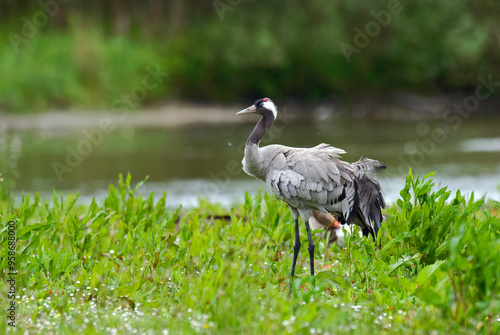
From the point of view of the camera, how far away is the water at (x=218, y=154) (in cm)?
A: 1405

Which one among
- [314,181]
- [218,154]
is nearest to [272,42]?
[218,154]

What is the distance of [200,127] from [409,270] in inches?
839

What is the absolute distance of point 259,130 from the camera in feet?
21.2

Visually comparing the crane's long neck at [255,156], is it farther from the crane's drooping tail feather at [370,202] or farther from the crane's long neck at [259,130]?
the crane's drooping tail feather at [370,202]

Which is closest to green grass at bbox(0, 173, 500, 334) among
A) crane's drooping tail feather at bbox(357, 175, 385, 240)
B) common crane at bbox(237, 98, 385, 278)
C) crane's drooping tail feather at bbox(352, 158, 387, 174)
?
crane's drooping tail feather at bbox(357, 175, 385, 240)

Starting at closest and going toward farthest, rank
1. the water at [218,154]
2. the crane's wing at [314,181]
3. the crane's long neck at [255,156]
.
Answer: the crane's wing at [314,181] < the crane's long neck at [255,156] < the water at [218,154]

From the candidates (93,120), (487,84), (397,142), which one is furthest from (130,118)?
(487,84)

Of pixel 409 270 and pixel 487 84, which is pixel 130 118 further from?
pixel 409 270

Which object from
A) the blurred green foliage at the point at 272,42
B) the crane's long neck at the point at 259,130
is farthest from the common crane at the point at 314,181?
the blurred green foliage at the point at 272,42

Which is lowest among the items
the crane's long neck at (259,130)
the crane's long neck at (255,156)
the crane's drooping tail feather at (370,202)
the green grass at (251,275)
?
the green grass at (251,275)

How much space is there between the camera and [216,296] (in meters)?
4.48

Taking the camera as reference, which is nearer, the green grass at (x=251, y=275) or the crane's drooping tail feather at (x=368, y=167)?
the green grass at (x=251, y=275)

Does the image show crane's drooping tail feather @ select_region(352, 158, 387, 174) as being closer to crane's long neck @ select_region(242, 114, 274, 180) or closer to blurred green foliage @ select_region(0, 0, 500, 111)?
crane's long neck @ select_region(242, 114, 274, 180)

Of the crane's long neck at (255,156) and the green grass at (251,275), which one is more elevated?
the crane's long neck at (255,156)
